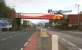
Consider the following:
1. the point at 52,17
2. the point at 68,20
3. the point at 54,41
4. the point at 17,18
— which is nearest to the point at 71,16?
the point at 68,20

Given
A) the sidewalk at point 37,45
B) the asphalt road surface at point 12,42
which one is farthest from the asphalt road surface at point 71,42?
the asphalt road surface at point 12,42

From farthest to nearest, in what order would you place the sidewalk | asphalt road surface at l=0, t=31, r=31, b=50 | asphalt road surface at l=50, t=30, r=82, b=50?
asphalt road surface at l=50, t=30, r=82, b=50 → asphalt road surface at l=0, t=31, r=31, b=50 → the sidewalk

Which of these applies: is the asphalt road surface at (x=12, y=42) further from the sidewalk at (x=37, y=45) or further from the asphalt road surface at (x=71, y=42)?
the asphalt road surface at (x=71, y=42)

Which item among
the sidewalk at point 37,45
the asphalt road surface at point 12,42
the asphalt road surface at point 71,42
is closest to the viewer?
the sidewalk at point 37,45

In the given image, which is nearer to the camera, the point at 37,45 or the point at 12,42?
the point at 37,45

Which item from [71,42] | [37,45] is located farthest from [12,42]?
[71,42]

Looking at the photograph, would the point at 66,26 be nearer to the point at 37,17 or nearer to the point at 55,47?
the point at 37,17

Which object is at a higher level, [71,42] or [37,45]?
[37,45]

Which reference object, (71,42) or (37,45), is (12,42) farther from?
(71,42)

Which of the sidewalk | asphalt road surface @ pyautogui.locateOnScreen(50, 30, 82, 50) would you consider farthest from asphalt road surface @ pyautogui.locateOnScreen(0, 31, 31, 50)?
asphalt road surface @ pyautogui.locateOnScreen(50, 30, 82, 50)

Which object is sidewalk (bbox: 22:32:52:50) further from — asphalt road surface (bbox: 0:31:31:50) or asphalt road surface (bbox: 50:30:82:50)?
asphalt road surface (bbox: 50:30:82:50)

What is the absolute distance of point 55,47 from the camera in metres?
5.02

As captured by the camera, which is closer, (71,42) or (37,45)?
(37,45)

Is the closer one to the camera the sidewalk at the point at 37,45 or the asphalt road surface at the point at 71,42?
the sidewalk at the point at 37,45
